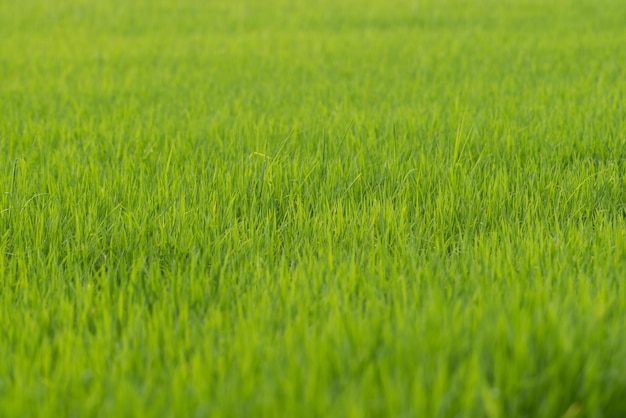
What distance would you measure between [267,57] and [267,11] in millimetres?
3622

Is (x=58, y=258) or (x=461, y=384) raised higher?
(x=461, y=384)

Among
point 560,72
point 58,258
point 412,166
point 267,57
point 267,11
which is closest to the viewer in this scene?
point 58,258

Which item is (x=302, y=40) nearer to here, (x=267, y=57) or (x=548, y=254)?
(x=267, y=57)

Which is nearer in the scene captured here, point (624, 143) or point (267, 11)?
point (624, 143)

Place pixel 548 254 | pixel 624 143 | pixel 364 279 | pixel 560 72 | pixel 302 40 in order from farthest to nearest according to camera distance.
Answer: pixel 302 40
pixel 560 72
pixel 624 143
pixel 548 254
pixel 364 279

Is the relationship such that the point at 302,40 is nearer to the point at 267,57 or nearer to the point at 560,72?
the point at 267,57

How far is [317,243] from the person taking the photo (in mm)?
2229

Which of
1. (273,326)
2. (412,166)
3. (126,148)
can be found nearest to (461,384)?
(273,326)

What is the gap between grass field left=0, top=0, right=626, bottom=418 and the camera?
1.36 m

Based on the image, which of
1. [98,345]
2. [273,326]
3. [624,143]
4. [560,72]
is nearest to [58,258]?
[98,345]

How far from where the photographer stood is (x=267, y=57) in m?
6.21

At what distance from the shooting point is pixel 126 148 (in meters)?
3.31

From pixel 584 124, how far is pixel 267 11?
268 inches

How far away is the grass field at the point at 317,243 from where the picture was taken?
1.36 metres
